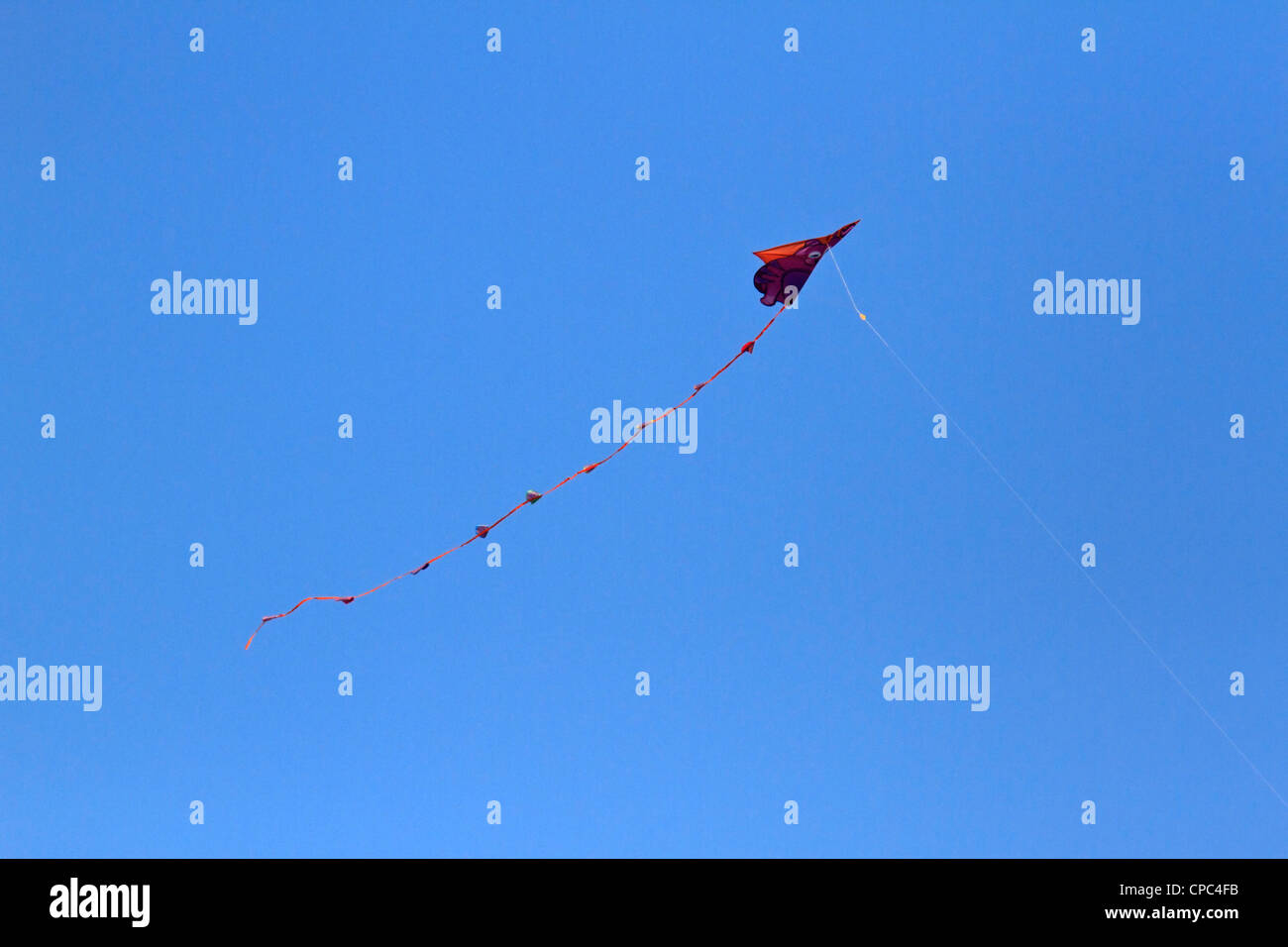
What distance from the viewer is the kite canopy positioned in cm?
553

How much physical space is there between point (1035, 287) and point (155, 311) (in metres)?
5.34

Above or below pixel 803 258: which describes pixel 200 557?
below

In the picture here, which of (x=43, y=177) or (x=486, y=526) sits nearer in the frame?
(x=486, y=526)

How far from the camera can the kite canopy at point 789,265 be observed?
5.53 m

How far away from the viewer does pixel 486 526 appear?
18.0ft

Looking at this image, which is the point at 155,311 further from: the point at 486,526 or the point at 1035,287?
the point at 1035,287

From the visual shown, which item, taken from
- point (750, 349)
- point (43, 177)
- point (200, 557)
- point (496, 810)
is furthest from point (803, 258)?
point (43, 177)

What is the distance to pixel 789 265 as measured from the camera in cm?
558

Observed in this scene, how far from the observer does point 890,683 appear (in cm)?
582
